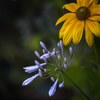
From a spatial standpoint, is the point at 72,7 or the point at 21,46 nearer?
the point at 72,7

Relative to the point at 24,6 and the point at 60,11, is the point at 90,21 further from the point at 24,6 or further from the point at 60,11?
the point at 24,6

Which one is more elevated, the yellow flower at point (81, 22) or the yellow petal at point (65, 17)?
the yellow petal at point (65, 17)

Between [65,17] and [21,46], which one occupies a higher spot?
[65,17]

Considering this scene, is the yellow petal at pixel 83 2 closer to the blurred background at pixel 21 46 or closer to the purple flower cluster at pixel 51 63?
Answer: the purple flower cluster at pixel 51 63

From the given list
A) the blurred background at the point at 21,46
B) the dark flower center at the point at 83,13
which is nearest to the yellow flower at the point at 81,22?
the dark flower center at the point at 83,13

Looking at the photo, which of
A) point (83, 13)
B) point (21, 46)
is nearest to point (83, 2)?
point (83, 13)

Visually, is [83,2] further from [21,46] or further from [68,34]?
[21,46]

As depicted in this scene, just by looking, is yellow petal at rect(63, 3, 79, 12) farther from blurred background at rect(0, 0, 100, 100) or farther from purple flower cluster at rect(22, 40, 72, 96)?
blurred background at rect(0, 0, 100, 100)

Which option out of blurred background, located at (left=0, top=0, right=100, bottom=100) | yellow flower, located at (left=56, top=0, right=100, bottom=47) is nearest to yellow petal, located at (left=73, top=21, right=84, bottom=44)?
yellow flower, located at (left=56, top=0, right=100, bottom=47)
